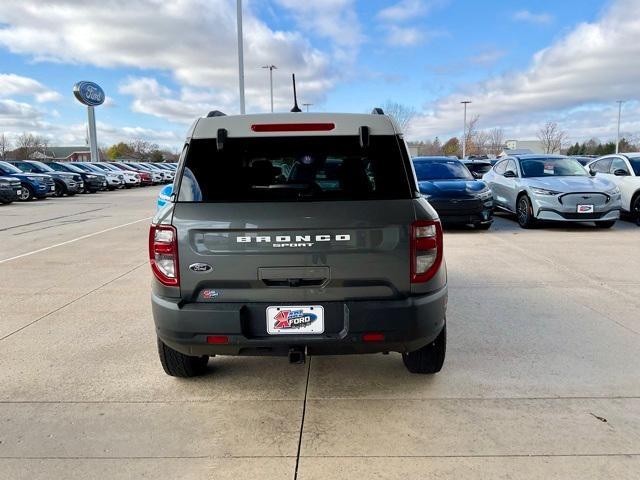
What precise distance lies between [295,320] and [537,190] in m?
9.15

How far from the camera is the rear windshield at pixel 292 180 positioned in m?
3.10

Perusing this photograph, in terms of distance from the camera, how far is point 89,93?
40.6m

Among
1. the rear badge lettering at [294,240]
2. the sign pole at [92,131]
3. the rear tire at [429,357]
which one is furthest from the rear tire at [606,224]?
the sign pole at [92,131]

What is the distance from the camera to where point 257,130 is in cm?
306

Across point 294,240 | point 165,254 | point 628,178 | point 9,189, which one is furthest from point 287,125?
point 9,189

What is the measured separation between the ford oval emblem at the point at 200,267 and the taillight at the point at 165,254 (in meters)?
0.11

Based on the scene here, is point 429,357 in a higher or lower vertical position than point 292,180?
lower

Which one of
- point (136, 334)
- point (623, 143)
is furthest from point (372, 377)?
point (623, 143)

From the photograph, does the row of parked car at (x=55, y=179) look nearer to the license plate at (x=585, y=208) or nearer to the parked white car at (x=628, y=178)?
the license plate at (x=585, y=208)

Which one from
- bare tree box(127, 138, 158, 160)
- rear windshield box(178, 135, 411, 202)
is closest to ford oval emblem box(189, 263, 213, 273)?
rear windshield box(178, 135, 411, 202)

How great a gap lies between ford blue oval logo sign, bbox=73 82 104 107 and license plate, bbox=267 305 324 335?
42260 millimetres

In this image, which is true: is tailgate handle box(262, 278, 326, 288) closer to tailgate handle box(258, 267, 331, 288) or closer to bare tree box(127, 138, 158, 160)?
tailgate handle box(258, 267, 331, 288)

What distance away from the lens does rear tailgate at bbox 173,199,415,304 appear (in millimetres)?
2852

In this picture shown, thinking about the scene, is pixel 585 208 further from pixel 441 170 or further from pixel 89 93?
pixel 89 93
